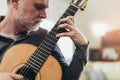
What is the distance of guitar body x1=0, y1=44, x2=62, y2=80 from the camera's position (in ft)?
2.48

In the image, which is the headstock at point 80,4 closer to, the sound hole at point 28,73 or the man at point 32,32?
the man at point 32,32

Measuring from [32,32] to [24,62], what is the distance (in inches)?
4.5

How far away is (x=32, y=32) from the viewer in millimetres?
850

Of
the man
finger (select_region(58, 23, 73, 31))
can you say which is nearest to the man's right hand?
the man

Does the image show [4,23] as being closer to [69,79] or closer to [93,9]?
[69,79]

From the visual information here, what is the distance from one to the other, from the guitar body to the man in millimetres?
24

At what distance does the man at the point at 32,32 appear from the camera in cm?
76

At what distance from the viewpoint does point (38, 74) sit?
760 millimetres

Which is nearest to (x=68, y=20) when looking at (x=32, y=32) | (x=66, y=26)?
(x=66, y=26)

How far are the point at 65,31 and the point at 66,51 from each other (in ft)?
1.02

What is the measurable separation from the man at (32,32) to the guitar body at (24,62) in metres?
0.02

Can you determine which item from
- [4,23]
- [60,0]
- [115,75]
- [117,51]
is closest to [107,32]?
[117,51]

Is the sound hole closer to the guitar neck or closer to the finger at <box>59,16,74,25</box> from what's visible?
the guitar neck

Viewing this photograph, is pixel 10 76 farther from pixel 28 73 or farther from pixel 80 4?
pixel 80 4
